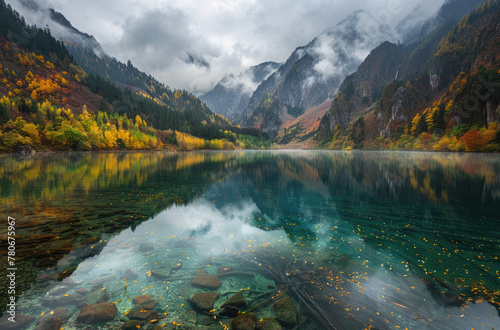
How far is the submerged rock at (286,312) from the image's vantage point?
685 cm

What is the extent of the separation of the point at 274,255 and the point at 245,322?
5.28 meters

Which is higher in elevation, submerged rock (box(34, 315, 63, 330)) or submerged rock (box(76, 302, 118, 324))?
submerged rock (box(34, 315, 63, 330))

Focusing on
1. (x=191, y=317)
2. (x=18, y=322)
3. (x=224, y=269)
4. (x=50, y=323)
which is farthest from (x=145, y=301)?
(x=224, y=269)

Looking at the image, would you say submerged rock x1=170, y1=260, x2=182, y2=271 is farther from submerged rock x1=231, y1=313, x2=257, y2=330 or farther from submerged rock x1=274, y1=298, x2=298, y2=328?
submerged rock x1=274, y1=298, x2=298, y2=328

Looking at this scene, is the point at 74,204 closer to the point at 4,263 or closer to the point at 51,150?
the point at 4,263

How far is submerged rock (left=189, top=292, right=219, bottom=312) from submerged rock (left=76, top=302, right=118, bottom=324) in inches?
101

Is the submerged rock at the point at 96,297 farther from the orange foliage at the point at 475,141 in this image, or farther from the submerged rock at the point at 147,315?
the orange foliage at the point at 475,141

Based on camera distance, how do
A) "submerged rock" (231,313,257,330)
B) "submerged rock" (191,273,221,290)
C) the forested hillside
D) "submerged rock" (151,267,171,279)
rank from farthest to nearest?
the forested hillside → "submerged rock" (151,267,171,279) → "submerged rock" (191,273,221,290) → "submerged rock" (231,313,257,330)

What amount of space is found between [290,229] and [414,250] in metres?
7.27

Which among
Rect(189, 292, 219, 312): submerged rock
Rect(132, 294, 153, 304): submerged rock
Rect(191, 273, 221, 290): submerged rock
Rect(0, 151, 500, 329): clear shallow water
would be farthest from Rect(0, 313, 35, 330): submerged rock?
Rect(191, 273, 221, 290): submerged rock

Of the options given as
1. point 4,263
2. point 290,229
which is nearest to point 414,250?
point 290,229

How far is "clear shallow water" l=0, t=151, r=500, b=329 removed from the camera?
738 cm

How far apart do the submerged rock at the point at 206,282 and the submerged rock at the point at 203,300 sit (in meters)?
0.58

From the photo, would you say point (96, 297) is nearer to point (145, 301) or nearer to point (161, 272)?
point (145, 301)
